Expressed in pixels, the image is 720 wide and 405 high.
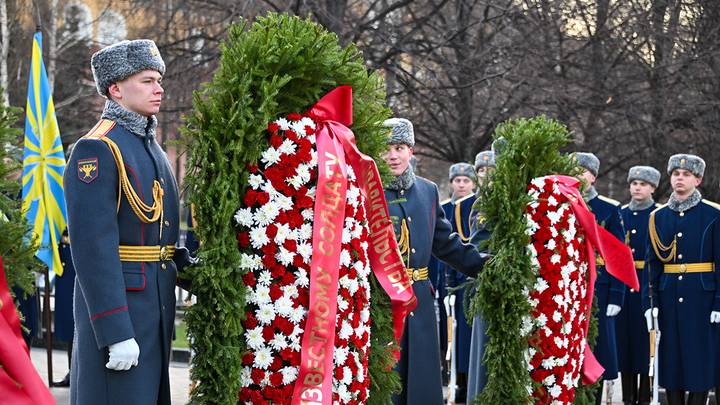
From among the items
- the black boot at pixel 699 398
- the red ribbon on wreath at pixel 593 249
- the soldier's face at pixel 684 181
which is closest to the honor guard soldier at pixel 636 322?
the soldier's face at pixel 684 181

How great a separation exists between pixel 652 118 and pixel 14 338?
12677mm

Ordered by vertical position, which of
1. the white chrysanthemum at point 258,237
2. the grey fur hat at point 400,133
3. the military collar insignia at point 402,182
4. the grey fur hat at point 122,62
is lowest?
the white chrysanthemum at point 258,237

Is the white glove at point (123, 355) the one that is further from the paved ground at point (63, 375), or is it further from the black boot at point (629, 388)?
the black boot at point (629, 388)

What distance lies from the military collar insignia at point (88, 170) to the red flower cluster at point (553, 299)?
2.96 m

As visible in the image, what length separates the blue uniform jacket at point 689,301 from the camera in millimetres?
9484

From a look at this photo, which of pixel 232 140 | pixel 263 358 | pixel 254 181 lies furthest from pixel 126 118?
pixel 263 358

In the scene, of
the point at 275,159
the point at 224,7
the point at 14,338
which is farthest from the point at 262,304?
the point at 224,7

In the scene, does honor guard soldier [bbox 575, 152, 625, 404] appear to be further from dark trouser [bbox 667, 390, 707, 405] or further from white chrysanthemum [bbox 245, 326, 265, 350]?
white chrysanthemum [bbox 245, 326, 265, 350]

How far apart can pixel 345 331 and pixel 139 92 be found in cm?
133

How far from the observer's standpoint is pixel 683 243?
9.60 metres

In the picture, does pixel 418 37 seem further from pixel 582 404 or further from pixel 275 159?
pixel 275 159

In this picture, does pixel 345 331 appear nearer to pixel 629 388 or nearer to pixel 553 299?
pixel 553 299

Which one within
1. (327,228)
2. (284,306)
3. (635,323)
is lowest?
(635,323)

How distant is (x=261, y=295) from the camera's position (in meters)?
4.69
